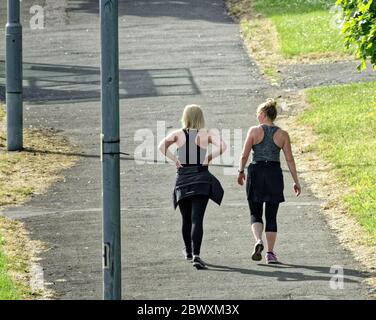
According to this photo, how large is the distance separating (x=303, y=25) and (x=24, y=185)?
13174mm

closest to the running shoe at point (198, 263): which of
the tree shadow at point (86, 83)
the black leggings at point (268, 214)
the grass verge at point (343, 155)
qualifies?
the black leggings at point (268, 214)

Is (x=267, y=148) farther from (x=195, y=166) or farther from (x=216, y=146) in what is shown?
(x=195, y=166)

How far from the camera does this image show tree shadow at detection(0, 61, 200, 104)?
79.2ft

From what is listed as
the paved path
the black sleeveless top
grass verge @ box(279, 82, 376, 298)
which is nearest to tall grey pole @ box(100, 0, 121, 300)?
the paved path

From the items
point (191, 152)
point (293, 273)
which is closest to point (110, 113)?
point (191, 152)

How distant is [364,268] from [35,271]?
3.25 meters

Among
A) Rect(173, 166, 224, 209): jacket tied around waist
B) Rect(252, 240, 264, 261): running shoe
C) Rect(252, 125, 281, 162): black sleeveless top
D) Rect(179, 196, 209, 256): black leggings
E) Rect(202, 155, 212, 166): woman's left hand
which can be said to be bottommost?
Rect(252, 240, 264, 261): running shoe

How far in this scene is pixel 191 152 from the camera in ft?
42.9

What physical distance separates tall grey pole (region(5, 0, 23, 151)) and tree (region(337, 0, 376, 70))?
22.6 feet

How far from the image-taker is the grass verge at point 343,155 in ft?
46.9

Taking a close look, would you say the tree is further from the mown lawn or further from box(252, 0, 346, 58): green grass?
box(252, 0, 346, 58): green grass
